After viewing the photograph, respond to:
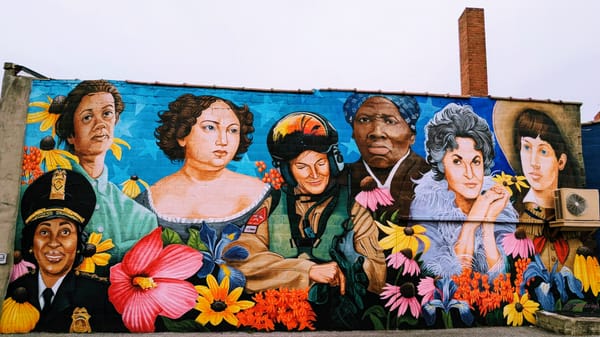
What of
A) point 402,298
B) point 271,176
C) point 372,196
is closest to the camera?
point 402,298

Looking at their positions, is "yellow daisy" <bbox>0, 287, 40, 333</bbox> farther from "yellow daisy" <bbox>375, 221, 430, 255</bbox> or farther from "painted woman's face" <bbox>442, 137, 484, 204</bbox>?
"painted woman's face" <bbox>442, 137, 484, 204</bbox>

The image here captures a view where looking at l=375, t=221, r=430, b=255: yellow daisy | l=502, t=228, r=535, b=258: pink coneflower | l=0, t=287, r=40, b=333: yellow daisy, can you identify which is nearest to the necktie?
l=0, t=287, r=40, b=333: yellow daisy

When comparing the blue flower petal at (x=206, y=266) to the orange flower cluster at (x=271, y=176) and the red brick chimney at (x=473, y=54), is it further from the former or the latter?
the red brick chimney at (x=473, y=54)

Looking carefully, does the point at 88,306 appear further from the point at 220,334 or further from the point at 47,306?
the point at 220,334

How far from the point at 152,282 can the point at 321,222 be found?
3449mm

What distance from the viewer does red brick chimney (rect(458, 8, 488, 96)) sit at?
37.8ft

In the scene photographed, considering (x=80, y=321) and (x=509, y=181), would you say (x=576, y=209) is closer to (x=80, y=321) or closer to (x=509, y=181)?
(x=509, y=181)

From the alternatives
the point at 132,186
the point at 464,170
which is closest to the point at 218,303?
the point at 132,186

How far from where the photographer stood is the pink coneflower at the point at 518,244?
9.87m

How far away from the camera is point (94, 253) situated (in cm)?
905

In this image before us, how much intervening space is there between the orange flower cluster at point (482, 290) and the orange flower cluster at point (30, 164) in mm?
8554

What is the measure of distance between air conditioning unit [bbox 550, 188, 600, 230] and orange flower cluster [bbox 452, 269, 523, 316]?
170 centimetres

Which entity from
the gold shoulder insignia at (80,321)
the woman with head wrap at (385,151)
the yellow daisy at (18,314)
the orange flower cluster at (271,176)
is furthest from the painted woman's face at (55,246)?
the woman with head wrap at (385,151)

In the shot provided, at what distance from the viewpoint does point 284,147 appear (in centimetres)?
973
